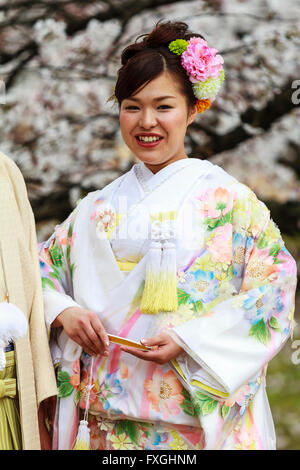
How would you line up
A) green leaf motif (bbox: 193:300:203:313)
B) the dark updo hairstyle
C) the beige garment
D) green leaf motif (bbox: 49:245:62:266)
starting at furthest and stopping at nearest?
1. green leaf motif (bbox: 49:245:62:266)
2. the dark updo hairstyle
3. green leaf motif (bbox: 193:300:203:313)
4. the beige garment

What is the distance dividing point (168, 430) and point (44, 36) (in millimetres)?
3989

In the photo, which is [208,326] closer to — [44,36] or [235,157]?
[235,157]

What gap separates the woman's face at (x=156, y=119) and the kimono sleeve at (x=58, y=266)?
43 cm

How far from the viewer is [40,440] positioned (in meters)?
3.01

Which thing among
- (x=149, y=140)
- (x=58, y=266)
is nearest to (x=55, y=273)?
(x=58, y=266)

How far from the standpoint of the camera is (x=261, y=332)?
2.90 m

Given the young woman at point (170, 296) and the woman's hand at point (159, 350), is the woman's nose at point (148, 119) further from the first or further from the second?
the woman's hand at point (159, 350)

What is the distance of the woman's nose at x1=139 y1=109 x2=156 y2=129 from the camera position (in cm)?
299

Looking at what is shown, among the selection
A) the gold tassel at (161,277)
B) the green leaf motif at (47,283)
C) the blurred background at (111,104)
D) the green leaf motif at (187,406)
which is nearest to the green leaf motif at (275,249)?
the gold tassel at (161,277)

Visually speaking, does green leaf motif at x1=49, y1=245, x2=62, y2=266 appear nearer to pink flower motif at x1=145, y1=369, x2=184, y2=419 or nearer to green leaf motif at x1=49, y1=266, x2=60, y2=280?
green leaf motif at x1=49, y1=266, x2=60, y2=280

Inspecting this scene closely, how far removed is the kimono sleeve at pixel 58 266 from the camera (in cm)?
306

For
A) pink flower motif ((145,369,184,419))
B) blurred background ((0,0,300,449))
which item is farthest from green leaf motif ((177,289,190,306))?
blurred background ((0,0,300,449))

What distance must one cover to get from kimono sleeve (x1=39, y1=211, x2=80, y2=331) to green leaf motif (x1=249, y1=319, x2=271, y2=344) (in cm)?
65
